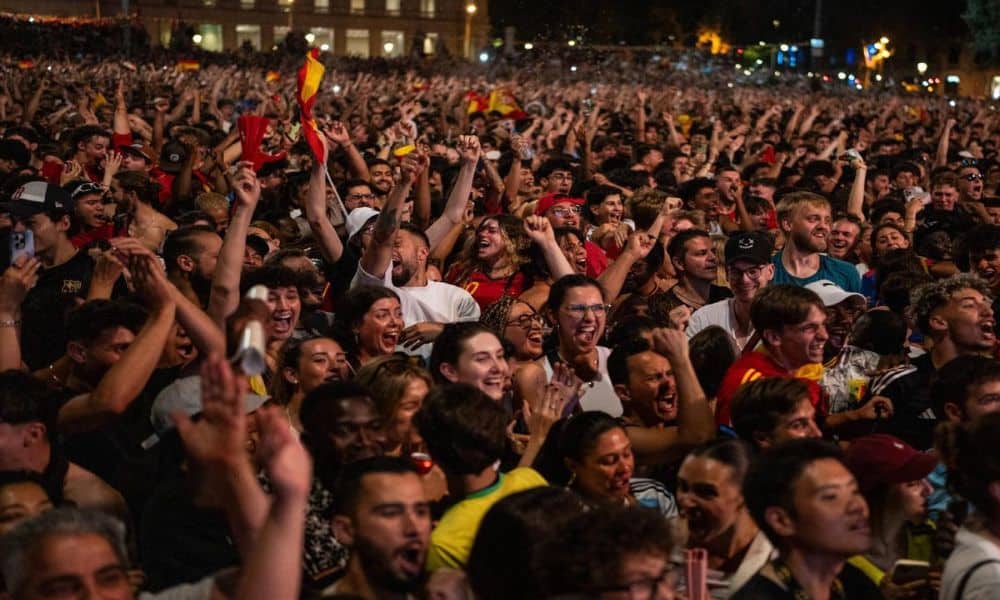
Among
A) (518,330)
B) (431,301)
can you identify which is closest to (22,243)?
(431,301)

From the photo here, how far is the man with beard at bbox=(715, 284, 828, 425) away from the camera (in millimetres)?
6211

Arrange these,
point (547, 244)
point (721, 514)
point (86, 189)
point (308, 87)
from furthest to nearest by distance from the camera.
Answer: point (308, 87) → point (86, 189) → point (547, 244) → point (721, 514)

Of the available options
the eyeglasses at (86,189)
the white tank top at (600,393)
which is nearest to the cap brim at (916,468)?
the white tank top at (600,393)

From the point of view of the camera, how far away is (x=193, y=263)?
732cm

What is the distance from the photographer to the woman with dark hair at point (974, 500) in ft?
13.3

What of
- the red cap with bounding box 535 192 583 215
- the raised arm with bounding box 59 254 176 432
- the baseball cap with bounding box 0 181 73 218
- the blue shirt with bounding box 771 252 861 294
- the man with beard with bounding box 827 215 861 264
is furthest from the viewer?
the red cap with bounding box 535 192 583 215

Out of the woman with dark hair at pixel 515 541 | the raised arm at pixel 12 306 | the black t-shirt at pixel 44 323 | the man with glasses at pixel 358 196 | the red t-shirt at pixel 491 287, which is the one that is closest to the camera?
the woman with dark hair at pixel 515 541

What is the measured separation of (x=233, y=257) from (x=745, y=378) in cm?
217

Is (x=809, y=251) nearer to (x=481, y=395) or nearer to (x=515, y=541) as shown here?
(x=481, y=395)

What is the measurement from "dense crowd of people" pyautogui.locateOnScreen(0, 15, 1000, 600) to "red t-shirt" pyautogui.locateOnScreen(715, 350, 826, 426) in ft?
0.07

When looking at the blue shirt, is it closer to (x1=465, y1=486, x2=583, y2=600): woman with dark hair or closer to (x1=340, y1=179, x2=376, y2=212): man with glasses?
(x1=340, y1=179, x2=376, y2=212): man with glasses

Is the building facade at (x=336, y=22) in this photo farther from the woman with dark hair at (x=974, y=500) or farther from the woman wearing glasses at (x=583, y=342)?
the woman with dark hair at (x=974, y=500)

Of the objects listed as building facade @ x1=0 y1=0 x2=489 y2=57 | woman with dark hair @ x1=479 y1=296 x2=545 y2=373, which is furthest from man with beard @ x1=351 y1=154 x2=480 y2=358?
building facade @ x1=0 y1=0 x2=489 y2=57

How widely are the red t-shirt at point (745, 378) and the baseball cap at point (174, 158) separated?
21.8ft
